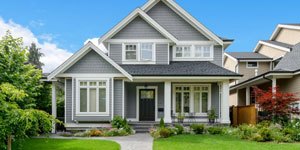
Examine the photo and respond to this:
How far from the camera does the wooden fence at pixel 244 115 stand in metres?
19.3

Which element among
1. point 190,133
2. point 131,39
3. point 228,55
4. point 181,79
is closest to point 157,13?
point 131,39

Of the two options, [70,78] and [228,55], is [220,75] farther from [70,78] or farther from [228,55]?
[228,55]

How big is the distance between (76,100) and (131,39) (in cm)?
562

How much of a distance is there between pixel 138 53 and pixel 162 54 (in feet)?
5.18

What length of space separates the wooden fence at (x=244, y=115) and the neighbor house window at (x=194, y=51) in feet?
13.4

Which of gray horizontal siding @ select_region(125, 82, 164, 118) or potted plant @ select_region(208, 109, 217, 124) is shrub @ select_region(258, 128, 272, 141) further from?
gray horizontal siding @ select_region(125, 82, 164, 118)

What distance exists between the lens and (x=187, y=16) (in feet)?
73.4

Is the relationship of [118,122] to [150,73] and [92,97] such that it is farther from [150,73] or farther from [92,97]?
[150,73]

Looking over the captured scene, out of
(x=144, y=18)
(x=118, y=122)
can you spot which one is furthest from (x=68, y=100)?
(x=144, y=18)

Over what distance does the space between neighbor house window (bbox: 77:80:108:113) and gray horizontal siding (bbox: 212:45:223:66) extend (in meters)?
7.92

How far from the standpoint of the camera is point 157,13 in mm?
23125

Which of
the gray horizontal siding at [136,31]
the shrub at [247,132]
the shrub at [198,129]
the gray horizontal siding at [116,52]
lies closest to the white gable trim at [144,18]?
the gray horizontal siding at [136,31]

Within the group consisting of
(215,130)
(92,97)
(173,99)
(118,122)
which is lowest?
(215,130)

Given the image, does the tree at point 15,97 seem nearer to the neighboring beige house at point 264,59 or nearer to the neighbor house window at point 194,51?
the neighbor house window at point 194,51
